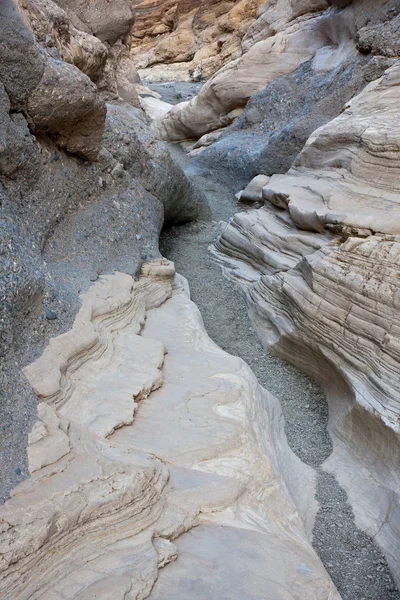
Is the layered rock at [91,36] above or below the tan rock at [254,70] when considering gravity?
above

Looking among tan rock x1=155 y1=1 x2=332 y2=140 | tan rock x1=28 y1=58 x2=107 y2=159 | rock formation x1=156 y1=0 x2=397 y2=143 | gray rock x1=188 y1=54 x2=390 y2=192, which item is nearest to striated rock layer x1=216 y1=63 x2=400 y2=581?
gray rock x1=188 y1=54 x2=390 y2=192

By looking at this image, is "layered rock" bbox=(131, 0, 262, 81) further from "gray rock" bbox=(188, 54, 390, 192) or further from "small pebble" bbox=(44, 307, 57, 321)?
"small pebble" bbox=(44, 307, 57, 321)

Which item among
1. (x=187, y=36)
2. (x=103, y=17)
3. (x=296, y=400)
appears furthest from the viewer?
(x=187, y=36)

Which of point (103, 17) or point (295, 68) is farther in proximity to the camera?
point (295, 68)

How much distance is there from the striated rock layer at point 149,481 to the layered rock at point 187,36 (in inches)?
762

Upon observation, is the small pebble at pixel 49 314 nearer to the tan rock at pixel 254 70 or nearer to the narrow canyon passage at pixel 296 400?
the narrow canyon passage at pixel 296 400

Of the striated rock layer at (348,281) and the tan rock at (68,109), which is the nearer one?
the striated rock layer at (348,281)

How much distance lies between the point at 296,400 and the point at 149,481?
2663 mm

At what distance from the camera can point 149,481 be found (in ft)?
8.80

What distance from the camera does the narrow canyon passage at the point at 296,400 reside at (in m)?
3.41

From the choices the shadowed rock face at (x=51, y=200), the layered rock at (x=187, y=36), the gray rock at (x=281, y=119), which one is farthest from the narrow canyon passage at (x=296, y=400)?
the layered rock at (x=187, y=36)

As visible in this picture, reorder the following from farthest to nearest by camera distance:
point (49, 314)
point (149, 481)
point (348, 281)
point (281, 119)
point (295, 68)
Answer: point (295, 68)
point (281, 119)
point (348, 281)
point (49, 314)
point (149, 481)

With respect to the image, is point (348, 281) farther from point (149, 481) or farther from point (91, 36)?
point (91, 36)

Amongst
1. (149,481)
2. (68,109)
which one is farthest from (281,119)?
(149,481)
